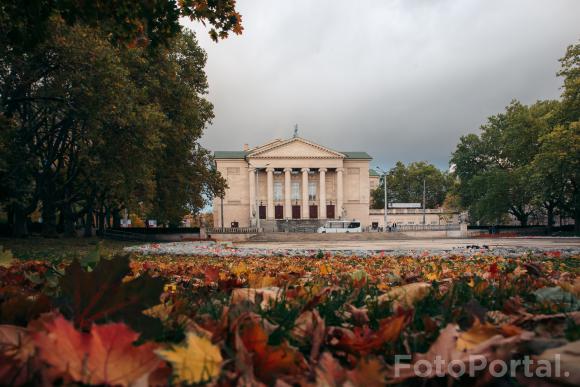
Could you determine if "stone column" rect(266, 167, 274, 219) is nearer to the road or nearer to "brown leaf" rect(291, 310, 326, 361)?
the road

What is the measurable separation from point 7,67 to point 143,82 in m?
7.73

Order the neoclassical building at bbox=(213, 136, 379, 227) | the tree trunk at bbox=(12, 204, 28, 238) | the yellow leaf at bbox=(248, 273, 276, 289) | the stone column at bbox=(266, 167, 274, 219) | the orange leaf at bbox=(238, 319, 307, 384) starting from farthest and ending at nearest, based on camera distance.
Result: the stone column at bbox=(266, 167, 274, 219), the neoclassical building at bbox=(213, 136, 379, 227), the tree trunk at bbox=(12, 204, 28, 238), the yellow leaf at bbox=(248, 273, 276, 289), the orange leaf at bbox=(238, 319, 307, 384)

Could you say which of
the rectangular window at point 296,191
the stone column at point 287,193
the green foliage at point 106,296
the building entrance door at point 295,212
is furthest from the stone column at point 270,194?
the green foliage at point 106,296

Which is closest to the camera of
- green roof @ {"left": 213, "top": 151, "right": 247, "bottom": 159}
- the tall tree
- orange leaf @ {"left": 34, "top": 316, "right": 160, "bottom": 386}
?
orange leaf @ {"left": 34, "top": 316, "right": 160, "bottom": 386}

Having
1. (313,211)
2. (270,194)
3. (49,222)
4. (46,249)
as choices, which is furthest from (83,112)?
(313,211)

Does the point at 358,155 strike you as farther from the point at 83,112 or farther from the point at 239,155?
the point at 83,112

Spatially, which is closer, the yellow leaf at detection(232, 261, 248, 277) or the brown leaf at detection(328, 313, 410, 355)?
the brown leaf at detection(328, 313, 410, 355)

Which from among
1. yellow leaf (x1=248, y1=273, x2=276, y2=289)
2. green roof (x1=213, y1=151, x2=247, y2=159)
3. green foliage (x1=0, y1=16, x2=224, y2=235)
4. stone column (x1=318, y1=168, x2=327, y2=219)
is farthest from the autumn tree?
stone column (x1=318, y1=168, x2=327, y2=219)

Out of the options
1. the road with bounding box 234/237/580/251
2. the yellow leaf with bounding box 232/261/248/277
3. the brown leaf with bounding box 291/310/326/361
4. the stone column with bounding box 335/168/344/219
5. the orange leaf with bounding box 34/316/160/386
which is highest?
the stone column with bounding box 335/168/344/219

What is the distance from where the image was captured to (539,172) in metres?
34.4

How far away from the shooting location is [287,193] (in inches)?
2808

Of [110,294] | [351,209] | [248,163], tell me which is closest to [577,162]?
[110,294]

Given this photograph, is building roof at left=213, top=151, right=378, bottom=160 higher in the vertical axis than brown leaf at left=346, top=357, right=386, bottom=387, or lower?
higher

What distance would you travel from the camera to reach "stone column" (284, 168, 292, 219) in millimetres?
70750
